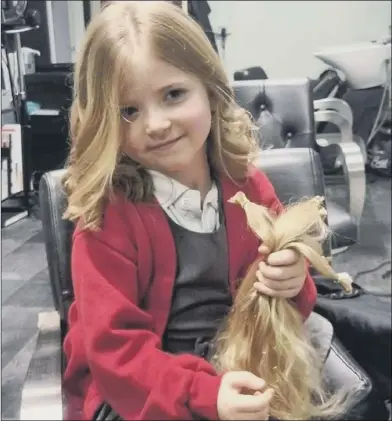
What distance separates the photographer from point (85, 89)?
0.41m

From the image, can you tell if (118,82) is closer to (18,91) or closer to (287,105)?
(18,91)

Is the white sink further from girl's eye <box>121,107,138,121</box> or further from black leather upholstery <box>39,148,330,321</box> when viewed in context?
girl's eye <box>121,107,138,121</box>

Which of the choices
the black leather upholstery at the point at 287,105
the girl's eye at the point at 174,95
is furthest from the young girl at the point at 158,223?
the black leather upholstery at the point at 287,105

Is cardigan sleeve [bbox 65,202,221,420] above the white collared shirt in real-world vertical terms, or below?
below

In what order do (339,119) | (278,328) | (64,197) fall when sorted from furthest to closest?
(339,119), (64,197), (278,328)

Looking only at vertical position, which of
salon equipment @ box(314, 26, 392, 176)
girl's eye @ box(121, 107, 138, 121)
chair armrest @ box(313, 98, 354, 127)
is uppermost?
salon equipment @ box(314, 26, 392, 176)

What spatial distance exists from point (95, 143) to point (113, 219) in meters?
0.07

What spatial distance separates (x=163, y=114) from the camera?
0.38 m

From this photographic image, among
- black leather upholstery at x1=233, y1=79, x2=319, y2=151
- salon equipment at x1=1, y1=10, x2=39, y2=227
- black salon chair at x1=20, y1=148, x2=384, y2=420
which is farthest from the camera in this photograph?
black leather upholstery at x1=233, y1=79, x2=319, y2=151

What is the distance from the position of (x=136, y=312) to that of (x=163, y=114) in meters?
0.16

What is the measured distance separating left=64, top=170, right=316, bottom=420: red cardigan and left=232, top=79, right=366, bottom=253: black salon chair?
0.10 metres

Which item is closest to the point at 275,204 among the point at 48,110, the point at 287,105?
the point at 48,110

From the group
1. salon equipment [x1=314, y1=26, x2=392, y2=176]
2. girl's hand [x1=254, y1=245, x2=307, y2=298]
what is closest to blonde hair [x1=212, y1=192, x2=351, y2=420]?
girl's hand [x1=254, y1=245, x2=307, y2=298]

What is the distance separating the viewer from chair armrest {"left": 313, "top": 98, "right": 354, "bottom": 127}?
602 millimetres
